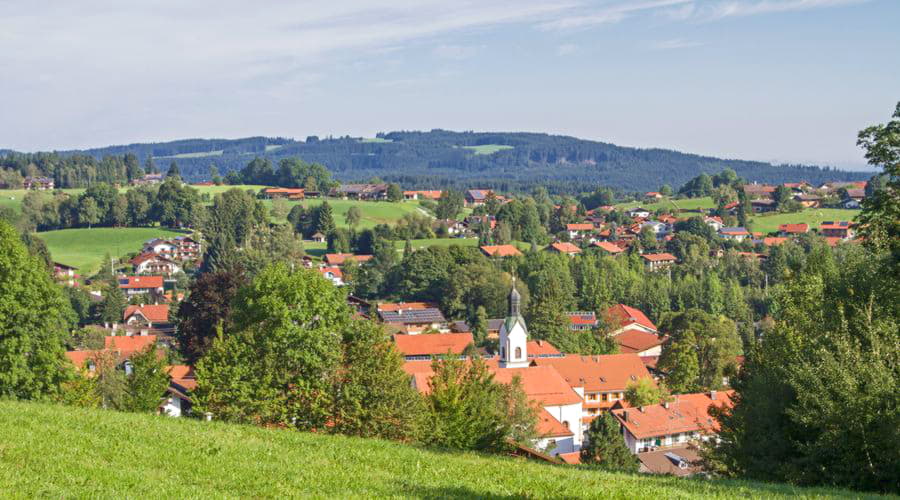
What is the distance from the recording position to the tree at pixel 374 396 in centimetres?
2634

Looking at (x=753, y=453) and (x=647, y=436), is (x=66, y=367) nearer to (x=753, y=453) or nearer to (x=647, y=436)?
(x=753, y=453)

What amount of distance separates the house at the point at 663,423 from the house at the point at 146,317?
1961 inches

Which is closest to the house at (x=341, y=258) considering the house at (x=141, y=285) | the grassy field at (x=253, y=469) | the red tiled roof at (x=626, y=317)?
the house at (x=141, y=285)

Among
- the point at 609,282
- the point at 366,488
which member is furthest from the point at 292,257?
the point at 366,488

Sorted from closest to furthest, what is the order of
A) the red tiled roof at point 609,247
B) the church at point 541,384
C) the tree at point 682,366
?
the church at point 541,384, the tree at point 682,366, the red tiled roof at point 609,247

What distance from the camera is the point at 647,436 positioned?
51125 mm

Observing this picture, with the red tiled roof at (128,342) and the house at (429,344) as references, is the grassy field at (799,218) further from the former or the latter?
the red tiled roof at (128,342)

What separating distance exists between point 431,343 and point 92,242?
240 feet

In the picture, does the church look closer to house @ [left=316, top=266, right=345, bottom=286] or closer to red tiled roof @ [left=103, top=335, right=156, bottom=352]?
red tiled roof @ [left=103, top=335, right=156, bottom=352]

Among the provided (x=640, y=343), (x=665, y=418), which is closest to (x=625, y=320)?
(x=640, y=343)

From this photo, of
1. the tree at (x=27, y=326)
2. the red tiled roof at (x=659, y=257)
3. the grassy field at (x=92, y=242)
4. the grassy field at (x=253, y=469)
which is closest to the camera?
the grassy field at (x=253, y=469)

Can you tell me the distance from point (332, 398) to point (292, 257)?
83838 millimetres

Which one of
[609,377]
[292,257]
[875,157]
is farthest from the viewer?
[292,257]

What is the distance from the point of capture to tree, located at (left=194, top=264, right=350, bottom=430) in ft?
Answer: 90.5
